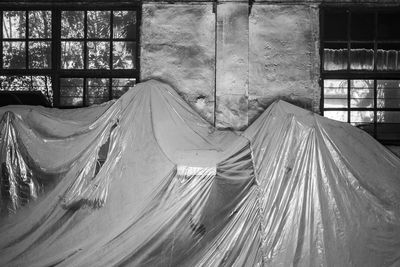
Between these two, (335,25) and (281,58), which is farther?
(335,25)

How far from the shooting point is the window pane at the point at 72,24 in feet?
17.0

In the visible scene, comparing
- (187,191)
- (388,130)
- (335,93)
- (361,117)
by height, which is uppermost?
(335,93)

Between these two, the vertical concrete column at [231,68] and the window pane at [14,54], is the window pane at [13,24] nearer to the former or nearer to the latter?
the window pane at [14,54]

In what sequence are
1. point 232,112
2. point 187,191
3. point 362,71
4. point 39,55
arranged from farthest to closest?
1. point 39,55
2. point 362,71
3. point 232,112
4. point 187,191

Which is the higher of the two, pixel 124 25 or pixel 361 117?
pixel 124 25

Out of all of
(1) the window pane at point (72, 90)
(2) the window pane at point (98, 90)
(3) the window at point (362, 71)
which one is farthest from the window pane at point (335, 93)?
(1) the window pane at point (72, 90)

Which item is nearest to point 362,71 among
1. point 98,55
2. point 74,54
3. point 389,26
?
point 389,26

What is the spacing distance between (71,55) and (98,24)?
525mm

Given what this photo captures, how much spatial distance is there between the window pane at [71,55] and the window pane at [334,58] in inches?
122

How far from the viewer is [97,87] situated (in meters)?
5.17

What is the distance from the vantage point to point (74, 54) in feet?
17.0

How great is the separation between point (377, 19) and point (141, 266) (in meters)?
4.10

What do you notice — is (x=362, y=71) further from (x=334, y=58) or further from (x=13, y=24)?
(x=13, y=24)

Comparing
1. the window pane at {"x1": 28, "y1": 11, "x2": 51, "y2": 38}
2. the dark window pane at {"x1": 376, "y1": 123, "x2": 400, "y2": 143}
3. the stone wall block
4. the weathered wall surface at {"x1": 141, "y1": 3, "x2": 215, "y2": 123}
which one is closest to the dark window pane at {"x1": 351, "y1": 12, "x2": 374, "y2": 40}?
the dark window pane at {"x1": 376, "y1": 123, "x2": 400, "y2": 143}
